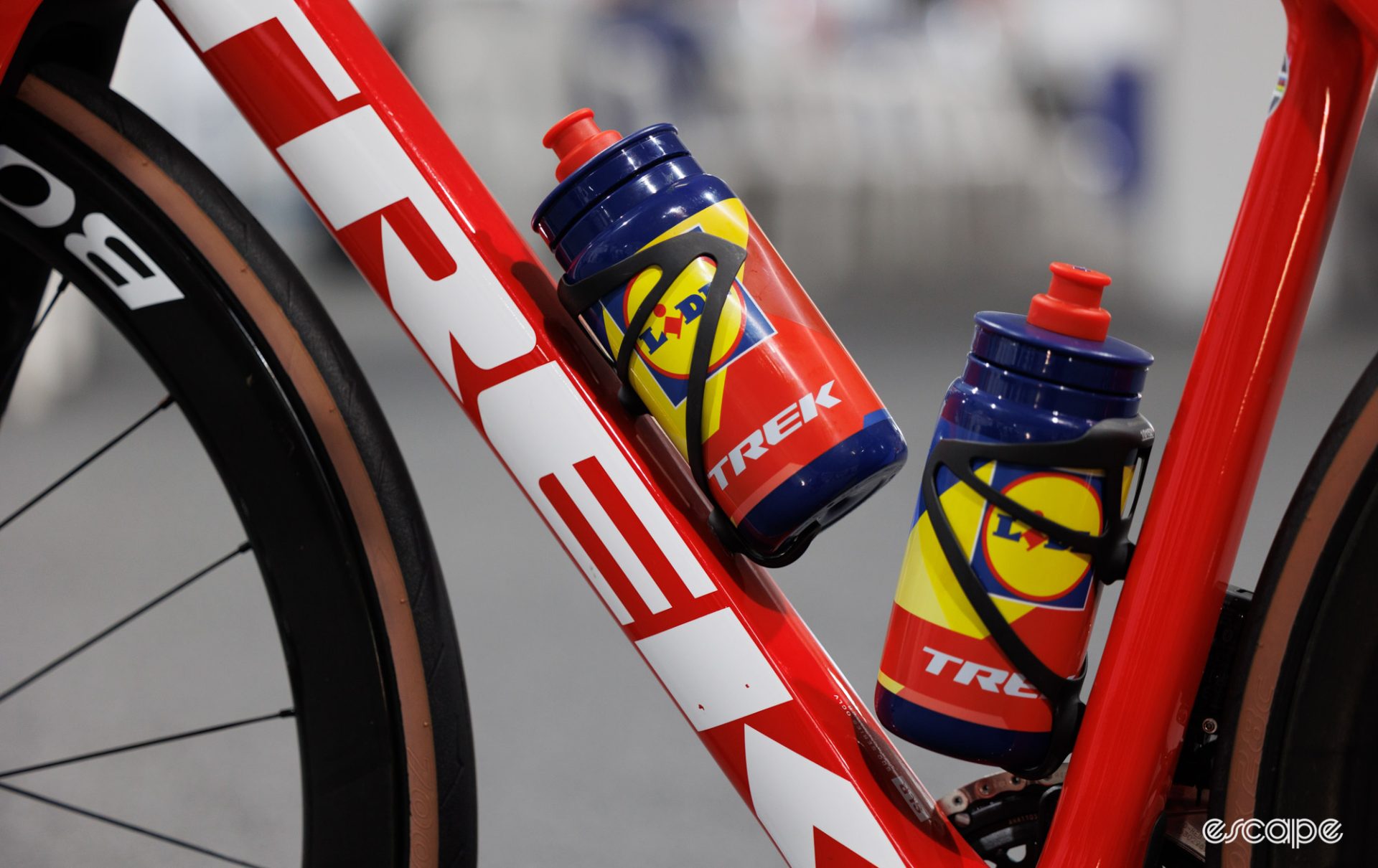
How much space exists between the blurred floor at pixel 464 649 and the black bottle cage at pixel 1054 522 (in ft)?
2.13

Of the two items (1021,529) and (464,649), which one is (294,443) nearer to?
(1021,529)

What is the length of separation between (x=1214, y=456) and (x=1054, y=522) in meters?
0.08

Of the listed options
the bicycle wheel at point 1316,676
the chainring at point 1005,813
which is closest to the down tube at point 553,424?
the chainring at point 1005,813

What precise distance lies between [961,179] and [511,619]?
3903 mm

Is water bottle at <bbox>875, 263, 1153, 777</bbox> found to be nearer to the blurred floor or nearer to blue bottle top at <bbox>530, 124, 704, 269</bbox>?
blue bottle top at <bbox>530, 124, 704, 269</bbox>

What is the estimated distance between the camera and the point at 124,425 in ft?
8.46

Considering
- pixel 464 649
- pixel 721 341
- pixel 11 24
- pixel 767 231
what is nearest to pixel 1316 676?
pixel 721 341

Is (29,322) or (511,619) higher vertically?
(29,322)

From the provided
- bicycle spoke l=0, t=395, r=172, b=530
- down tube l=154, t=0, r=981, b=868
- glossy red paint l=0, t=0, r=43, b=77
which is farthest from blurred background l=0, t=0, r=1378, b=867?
glossy red paint l=0, t=0, r=43, b=77

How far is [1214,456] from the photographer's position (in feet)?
1.72

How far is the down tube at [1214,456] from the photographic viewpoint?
503 millimetres

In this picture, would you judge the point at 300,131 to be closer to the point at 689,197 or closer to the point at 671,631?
the point at 689,197

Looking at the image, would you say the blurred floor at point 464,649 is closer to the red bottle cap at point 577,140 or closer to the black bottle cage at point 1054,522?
the black bottle cage at point 1054,522

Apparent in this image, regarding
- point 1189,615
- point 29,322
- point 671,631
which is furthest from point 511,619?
point 1189,615
